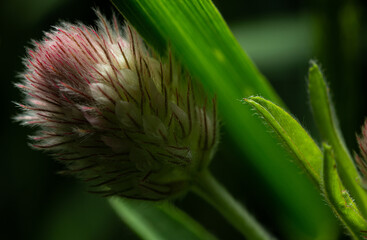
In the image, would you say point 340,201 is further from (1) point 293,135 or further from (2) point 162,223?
(2) point 162,223

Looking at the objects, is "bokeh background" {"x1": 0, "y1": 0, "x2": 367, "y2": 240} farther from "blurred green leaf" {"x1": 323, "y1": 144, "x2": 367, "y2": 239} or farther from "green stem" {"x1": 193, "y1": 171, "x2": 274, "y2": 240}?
"blurred green leaf" {"x1": 323, "y1": 144, "x2": 367, "y2": 239}

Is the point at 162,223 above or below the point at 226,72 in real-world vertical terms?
below

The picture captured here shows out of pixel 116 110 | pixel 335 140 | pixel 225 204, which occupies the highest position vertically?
pixel 116 110

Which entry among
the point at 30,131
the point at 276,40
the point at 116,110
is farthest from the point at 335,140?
the point at 30,131

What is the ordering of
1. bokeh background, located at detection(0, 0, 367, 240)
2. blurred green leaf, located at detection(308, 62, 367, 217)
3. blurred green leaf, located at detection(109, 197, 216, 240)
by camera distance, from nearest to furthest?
blurred green leaf, located at detection(308, 62, 367, 217), blurred green leaf, located at detection(109, 197, 216, 240), bokeh background, located at detection(0, 0, 367, 240)

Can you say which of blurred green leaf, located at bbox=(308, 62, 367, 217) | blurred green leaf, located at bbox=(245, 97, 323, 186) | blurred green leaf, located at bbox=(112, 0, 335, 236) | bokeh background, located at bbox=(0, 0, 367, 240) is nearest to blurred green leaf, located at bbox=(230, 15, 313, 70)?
bokeh background, located at bbox=(0, 0, 367, 240)

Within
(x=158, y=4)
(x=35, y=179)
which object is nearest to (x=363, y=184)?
(x=158, y=4)

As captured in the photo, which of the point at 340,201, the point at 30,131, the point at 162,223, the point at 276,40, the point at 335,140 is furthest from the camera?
the point at 30,131

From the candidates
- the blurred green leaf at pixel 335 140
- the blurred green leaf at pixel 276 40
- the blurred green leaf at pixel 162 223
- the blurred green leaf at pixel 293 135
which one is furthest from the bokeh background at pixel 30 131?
the blurred green leaf at pixel 293 135
